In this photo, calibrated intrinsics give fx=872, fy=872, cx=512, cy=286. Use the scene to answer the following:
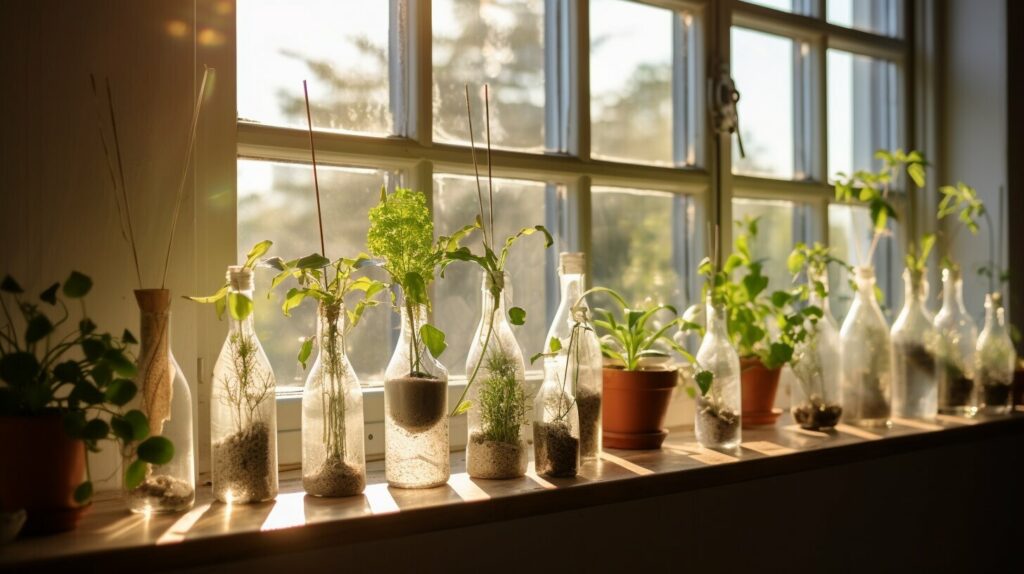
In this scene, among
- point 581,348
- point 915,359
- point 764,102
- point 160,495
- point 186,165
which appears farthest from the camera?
point 764,102

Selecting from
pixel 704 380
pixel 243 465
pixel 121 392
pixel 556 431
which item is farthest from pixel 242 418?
pixel 704 380

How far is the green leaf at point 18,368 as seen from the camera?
835 mm

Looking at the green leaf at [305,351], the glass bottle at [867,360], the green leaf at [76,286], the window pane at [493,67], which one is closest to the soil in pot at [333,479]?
the green leaf at [305,351]

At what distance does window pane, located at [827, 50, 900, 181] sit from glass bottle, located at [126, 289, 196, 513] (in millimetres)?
1461

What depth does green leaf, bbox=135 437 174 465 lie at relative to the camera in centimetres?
88

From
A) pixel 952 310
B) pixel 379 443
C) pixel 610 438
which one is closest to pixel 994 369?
pixel 952 310

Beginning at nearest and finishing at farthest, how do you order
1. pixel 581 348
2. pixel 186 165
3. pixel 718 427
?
1. pixel 186 165
2. pixel 581 348
3. pixel 718 427

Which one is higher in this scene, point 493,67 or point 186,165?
point 493,67

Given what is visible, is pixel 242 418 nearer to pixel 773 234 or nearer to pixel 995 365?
pixel 773 234

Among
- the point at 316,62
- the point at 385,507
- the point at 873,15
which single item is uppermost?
the point at 873,15

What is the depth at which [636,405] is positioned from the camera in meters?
1.33

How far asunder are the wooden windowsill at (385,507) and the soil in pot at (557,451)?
0.06ft

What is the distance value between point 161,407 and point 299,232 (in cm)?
37

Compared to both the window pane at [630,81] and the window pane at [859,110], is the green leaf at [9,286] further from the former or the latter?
the window pane at [859,110]
